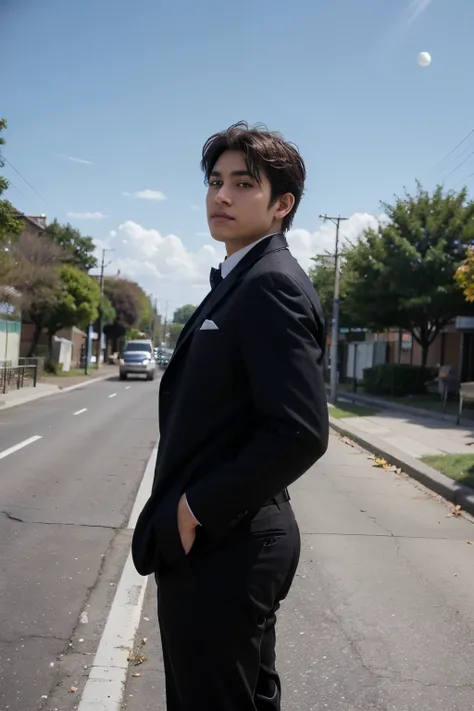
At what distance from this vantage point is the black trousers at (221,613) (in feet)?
6.17

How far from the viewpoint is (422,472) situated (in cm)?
1051

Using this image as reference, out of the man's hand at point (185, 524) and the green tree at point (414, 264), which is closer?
the man's hand at point (185, 524)

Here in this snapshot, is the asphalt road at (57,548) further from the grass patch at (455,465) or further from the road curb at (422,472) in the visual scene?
the grass patch at (455,465)

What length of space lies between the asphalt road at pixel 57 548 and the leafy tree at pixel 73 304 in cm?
2614

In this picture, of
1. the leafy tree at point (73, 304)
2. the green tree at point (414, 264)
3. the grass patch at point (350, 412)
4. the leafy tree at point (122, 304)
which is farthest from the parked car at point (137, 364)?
the leafy tree at point (122, 304)

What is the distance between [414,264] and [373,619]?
22.7 metres

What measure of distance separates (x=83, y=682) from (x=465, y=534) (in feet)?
15.4

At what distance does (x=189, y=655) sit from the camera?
74.7 inches

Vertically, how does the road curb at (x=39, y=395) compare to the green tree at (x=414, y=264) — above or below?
below

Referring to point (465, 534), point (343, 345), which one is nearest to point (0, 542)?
point (465, 534)

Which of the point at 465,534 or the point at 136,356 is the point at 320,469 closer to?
the point at 465,534

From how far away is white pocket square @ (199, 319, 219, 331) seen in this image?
1921 millimetres

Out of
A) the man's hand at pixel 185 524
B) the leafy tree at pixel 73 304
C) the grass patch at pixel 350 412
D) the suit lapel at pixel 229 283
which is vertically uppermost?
the leafy tree at pixel 73 304

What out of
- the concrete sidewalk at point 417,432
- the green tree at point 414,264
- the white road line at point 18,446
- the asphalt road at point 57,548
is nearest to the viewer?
the asphalt road at point 57,548
